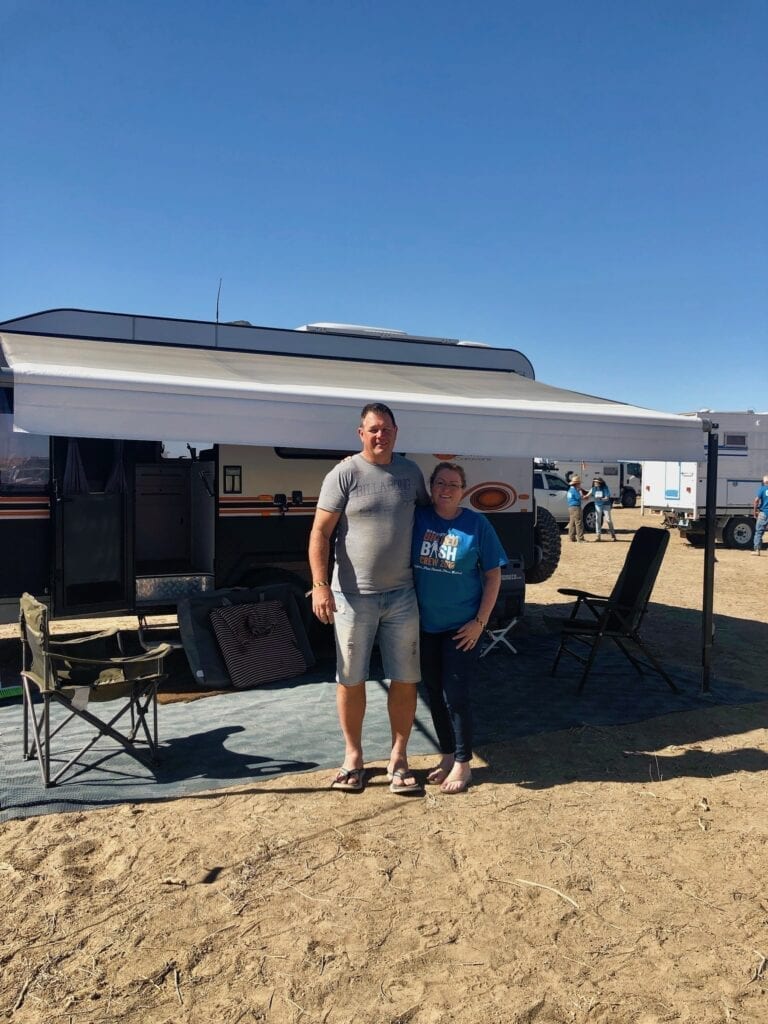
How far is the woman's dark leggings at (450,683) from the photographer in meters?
3.44

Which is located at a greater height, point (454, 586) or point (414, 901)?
point (454, 586)

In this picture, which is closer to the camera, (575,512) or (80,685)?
(80,685)

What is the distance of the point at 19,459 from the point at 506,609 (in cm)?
356

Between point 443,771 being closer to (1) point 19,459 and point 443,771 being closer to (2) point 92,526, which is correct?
(2) point 92,526

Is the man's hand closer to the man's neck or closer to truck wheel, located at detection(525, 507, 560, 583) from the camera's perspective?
the man's neck

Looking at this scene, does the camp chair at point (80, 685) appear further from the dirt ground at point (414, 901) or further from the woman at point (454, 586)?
the woman at point (454, 586)

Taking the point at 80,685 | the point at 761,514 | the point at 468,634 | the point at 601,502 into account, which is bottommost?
the point at 80,685

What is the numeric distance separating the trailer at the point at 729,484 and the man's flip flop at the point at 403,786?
488 inches

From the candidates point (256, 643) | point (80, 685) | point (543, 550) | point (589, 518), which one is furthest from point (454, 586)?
point (589, 518)

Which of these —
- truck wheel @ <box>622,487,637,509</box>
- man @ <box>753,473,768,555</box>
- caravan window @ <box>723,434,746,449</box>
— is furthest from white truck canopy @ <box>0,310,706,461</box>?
truck wheel @ <box>622,487,637,509</box>

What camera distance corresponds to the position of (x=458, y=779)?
350 centimetres

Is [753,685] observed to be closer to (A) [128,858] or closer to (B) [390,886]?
(B) [390,886]

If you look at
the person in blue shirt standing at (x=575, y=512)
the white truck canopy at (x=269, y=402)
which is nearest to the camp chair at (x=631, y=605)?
the white truck canopy at (x=269, y=402)

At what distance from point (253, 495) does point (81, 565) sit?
127 cm
